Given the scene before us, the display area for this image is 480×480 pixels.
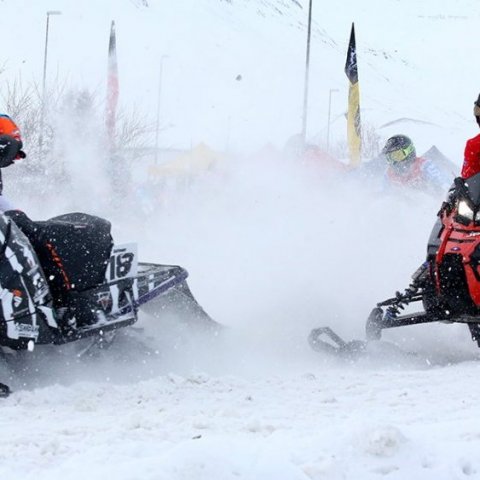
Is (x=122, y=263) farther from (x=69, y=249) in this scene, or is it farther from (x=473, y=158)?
(x=473, y=158)

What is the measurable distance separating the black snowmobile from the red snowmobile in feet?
5.46

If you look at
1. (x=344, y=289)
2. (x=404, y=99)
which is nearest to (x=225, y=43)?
(x=404, y=99)

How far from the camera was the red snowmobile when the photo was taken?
5461mm

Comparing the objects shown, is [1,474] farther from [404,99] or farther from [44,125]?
[404,99]

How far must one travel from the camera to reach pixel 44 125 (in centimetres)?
2805

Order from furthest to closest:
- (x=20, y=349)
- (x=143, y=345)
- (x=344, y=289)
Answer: (x=344, y=289) → (x=143, y=345) → (x=20, y=349)

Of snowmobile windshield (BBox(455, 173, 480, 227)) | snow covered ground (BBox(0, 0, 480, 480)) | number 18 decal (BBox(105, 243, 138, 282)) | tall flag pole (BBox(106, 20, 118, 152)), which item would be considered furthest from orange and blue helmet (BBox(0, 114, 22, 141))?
tall flag pole (BBox(106, 20, 118, 152))

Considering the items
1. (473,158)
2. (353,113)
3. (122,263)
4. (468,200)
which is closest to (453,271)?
(468,200)

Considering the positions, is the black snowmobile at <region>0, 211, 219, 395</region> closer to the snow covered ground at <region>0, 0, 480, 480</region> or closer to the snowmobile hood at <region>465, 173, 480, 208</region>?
the snow covered ground at <region>0, 0, 480, 480</region>

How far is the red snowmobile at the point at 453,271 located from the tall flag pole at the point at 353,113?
47.2 feet

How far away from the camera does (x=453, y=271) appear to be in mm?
5613

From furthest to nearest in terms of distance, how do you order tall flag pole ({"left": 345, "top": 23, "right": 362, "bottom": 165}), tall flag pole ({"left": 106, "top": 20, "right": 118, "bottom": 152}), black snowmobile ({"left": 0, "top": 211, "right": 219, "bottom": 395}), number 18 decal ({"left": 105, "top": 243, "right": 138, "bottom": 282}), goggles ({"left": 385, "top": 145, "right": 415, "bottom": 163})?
tall flag pole ({"left": 106, "top": 20, "right": 118, "bottom": 152})
tall flag pole ({"left": 345, "top": 23, "right": 362, "bottom": 165})
goggles ({"left": 385, "top": 145, "right": 415, "bottom": 163})
number 18 decal ({"left": 105, "top": 243, "right": 138, "bottom": 282})
black snowmobile ({"left": 0, "top": 211, "right": 219, "bottom": 395})

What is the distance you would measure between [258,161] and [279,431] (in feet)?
37.1

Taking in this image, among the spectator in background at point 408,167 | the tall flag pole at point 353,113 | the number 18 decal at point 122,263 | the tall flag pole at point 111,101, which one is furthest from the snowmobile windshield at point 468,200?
the tall flag pole at point 111,101
